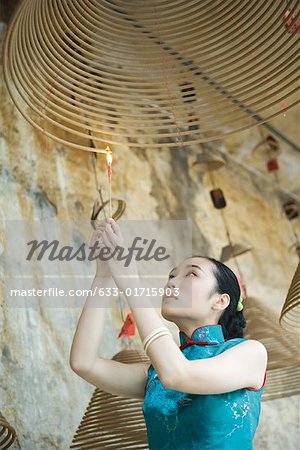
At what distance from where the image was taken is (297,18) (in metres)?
2.74

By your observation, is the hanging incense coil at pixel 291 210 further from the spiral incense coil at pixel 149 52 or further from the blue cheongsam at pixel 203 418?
the blue cheongsam at pixel 203 418

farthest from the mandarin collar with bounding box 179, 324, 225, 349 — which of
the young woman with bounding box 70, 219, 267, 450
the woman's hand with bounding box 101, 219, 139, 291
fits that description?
the woman's hand with bounding box 101, 219, 139, 291

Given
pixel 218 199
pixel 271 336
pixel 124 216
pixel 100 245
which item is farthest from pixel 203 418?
pixel 218 199

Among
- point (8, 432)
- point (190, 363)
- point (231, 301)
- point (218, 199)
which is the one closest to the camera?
point (190, 363)

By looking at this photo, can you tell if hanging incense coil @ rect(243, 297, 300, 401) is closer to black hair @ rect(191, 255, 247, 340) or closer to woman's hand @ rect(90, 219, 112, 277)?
black hair @ rect(191, 255, 247, 340)

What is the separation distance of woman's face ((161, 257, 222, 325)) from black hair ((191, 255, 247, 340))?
2 cm

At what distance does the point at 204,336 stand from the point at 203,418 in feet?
1.04

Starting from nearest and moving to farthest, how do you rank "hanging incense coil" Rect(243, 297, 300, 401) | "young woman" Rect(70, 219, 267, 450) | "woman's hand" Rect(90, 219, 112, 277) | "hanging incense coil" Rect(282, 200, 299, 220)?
1. "young woman" Rect(70, 219, 267, 450)
2. "woman's hand" Rect(90, 219, 112, 277)
3. "hanging incense coil" Rect(243, 297, 300, 401)
4. "hanging incense coil" Rect(282, 200, 299, 220)

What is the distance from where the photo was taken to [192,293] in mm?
2500

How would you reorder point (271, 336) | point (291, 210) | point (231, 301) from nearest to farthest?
point (231, 301) < point (271, 336) < point (291, 210)

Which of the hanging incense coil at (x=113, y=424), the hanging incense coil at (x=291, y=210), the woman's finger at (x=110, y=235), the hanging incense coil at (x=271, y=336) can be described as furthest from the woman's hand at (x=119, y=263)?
the hanging incense coil at (x=291, y=210)

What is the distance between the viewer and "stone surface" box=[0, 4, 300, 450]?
3480 mm

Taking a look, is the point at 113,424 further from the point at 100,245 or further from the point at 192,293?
the point at 100,245

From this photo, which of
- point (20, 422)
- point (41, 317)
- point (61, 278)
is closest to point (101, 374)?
point (20, 422)
